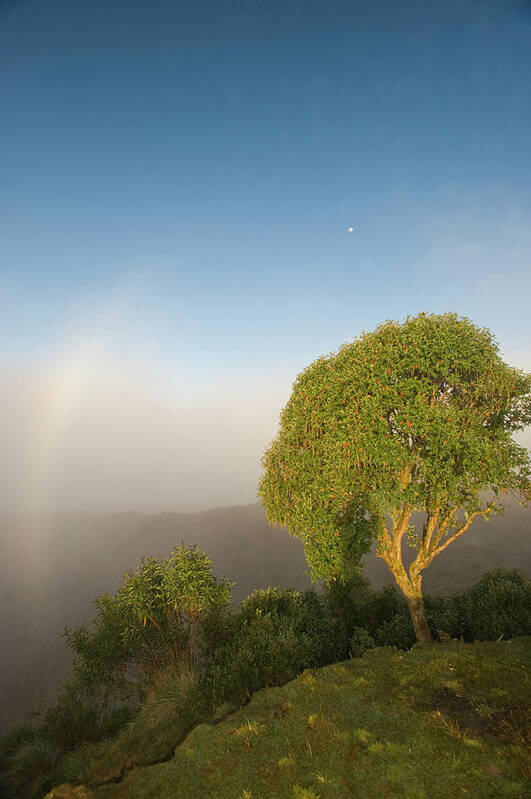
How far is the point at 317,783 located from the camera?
7.59 m

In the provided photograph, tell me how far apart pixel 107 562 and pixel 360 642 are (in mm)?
93603

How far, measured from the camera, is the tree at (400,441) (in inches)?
551

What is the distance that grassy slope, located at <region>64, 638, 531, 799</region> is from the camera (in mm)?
7082

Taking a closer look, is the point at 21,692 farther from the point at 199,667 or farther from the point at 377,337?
the point at 377,337

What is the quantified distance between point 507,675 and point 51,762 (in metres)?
21.1

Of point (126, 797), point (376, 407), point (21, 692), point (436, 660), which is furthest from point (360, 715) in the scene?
point (21, 692)

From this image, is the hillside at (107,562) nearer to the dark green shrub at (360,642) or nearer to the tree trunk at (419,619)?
the dark green shrub at (360,642)

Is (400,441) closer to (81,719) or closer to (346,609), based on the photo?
(346,609)

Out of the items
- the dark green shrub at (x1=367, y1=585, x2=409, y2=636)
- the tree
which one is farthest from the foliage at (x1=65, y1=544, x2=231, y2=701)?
the dark green shrub at (x1=367, y1=585, x2=409, y2=636)

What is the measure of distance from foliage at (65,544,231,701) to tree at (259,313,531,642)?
644 cm

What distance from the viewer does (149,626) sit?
18.7 meters

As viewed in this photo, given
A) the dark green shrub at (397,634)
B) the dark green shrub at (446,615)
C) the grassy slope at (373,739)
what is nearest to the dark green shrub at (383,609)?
the dark green shrub at (397,634)

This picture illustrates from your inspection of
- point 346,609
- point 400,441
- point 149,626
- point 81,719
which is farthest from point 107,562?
point 400,441

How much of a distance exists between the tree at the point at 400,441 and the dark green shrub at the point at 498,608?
5.59 meters
